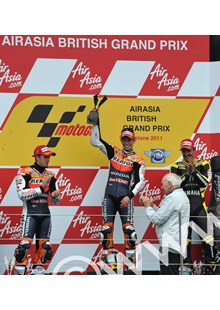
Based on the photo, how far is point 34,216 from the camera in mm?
8398

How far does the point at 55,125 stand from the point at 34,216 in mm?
1210

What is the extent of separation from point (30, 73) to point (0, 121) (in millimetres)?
626

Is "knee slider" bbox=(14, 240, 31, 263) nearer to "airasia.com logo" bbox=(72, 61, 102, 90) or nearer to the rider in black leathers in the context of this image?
the rider in black leathers

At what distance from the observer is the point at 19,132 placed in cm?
909

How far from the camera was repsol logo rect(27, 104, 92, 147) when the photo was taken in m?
9.09

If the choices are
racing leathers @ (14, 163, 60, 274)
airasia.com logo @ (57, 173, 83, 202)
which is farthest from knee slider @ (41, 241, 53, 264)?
airasia.com logo @ (57, 173, 83, 202)

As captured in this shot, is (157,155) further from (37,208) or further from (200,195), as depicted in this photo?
(37,208)

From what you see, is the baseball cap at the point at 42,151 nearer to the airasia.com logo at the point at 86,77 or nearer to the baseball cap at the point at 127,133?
the baseball cap at the point at 127,133

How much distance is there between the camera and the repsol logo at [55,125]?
9094 millimetres

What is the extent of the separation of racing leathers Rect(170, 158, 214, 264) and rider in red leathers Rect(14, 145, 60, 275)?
1.43m

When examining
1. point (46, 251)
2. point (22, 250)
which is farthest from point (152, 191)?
point (22, 250)

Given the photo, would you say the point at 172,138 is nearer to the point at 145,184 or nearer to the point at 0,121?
the point at 145,184

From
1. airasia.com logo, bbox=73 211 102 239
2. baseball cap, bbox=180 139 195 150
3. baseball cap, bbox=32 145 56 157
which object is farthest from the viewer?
airasia.com logo, bbox=73 211 102 239

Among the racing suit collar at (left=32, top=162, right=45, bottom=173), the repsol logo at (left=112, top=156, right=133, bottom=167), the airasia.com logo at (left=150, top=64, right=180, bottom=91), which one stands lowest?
the racing suit collar at (left=32, top=162, right=45, bottom=173)
